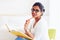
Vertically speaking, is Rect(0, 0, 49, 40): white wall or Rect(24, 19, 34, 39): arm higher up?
Rect(0, 0, 49, 40): white wall

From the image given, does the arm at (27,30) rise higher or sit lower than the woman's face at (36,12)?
lower

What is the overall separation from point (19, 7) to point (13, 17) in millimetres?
109

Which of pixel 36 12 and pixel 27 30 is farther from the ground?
pixel 36 12

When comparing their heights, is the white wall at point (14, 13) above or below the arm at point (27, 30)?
above

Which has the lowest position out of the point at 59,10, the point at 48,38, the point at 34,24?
the point at 48,38

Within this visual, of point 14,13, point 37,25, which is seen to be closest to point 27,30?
point 37,25

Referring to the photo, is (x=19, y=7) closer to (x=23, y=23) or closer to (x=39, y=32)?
(x=23, y=23)

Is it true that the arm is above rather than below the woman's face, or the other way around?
below

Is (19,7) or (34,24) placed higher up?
(19,7)

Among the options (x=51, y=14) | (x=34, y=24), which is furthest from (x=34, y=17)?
(x=51, y=14)

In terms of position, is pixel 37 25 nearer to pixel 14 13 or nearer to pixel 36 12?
pixel 36 12

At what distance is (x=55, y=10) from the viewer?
4.52 feet

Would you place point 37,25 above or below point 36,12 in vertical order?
below

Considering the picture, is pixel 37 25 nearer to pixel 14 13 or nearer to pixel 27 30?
pixel 27 30
